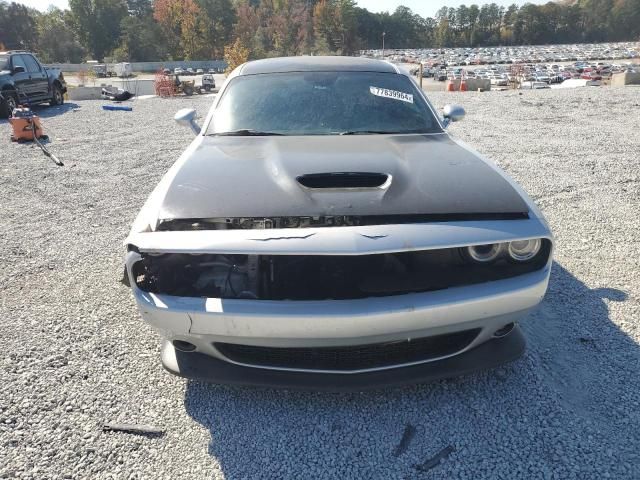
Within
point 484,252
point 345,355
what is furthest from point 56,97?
point 484,252

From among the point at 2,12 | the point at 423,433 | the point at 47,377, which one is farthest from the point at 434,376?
the point at 2,12

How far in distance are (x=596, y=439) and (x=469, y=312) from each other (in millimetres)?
800

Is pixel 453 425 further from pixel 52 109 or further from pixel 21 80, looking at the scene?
pixel 52 109

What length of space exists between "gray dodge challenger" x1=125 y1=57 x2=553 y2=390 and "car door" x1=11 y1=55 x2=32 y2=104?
43.1ft

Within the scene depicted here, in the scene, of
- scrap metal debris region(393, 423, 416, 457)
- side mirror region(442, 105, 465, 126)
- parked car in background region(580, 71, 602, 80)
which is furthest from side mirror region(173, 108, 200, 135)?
parked car in background region(580, 71, 602, 80)

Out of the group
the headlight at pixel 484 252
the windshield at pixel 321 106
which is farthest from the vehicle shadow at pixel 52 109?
the headlight at pixel 484 252

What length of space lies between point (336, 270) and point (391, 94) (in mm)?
1904

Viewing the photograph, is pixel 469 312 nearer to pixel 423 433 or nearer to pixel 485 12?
pixel 423 433

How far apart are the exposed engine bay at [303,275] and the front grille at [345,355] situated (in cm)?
26

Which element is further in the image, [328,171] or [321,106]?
[321,106]

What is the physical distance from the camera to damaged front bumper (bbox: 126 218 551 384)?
175 centimetres

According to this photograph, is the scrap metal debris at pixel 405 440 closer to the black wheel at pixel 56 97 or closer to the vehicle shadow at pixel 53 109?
the vehicle shadow at pixel 53 109

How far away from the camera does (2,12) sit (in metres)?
72.9

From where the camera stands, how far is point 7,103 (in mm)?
11805
